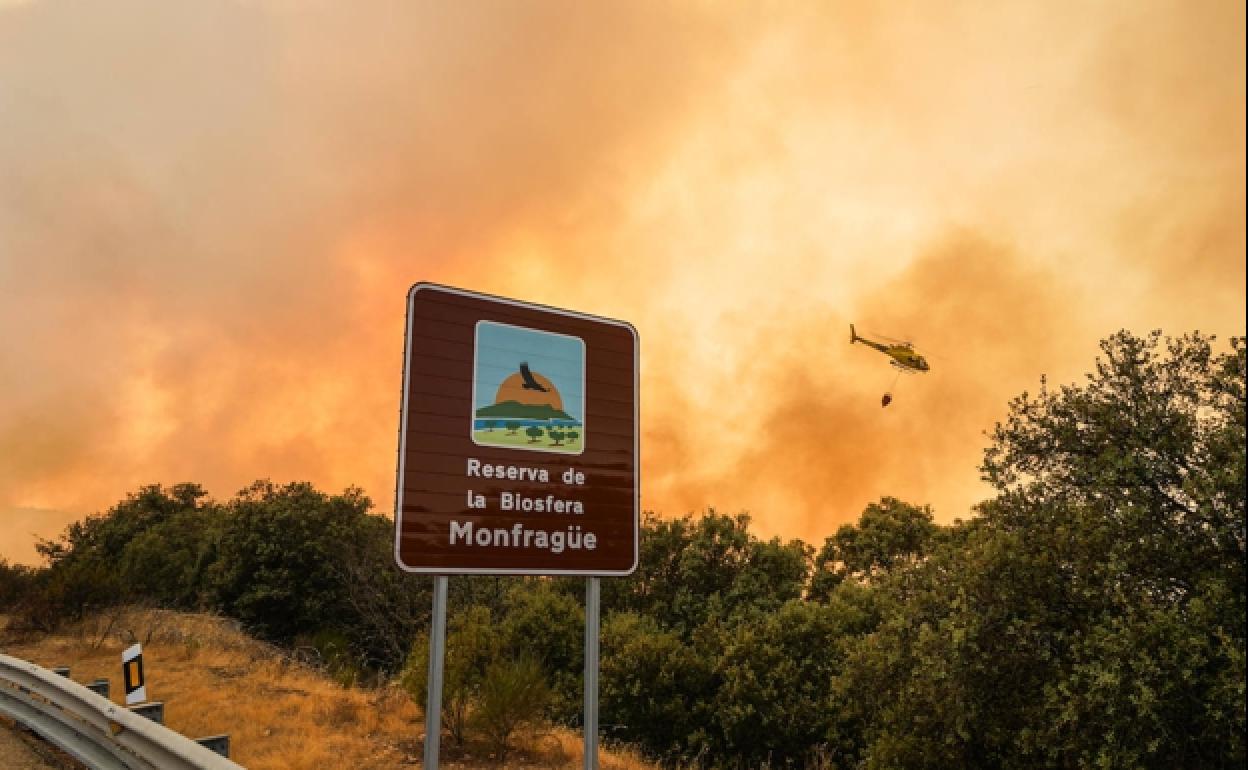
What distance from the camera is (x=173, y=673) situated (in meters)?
15.9

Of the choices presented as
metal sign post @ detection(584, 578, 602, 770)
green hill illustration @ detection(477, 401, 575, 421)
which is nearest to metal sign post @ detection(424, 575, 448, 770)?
A: metal sign post @ detection(584, 578, 602, 770)

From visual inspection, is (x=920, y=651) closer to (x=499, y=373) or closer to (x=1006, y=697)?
(x=1006, y=697)

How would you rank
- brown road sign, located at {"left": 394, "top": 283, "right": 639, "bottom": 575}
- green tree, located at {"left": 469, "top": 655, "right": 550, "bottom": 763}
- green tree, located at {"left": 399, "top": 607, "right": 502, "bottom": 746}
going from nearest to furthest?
1. brown road sign, located at {"left": 394, "top": 283, "right": 639, "bottom": 575}
2. green tree, located at {"left": 469, "top": 655, "right": 550, "bottom": 763}
3. green tree, located at {"left": 399, "top": 607, "right": 502, "bottom": 746}

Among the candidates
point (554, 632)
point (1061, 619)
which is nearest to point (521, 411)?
point (1061, 619)

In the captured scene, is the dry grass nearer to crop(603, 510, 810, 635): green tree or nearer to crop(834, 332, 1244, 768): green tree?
crop(834, 332, 1244, 768): green tree

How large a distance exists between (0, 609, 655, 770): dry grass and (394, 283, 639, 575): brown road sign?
4800mm

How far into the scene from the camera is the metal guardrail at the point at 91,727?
22.0 ft

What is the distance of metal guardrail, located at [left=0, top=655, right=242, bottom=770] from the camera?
670cm

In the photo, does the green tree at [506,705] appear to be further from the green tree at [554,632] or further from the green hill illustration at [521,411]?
the green tree at [554,632]

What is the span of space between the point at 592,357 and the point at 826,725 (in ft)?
79.6

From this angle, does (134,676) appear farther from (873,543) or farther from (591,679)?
(873,543)

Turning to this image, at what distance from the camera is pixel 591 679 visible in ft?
23.5

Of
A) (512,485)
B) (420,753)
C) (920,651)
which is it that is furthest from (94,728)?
(920,651)

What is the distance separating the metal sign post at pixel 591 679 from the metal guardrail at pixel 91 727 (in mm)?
2799
